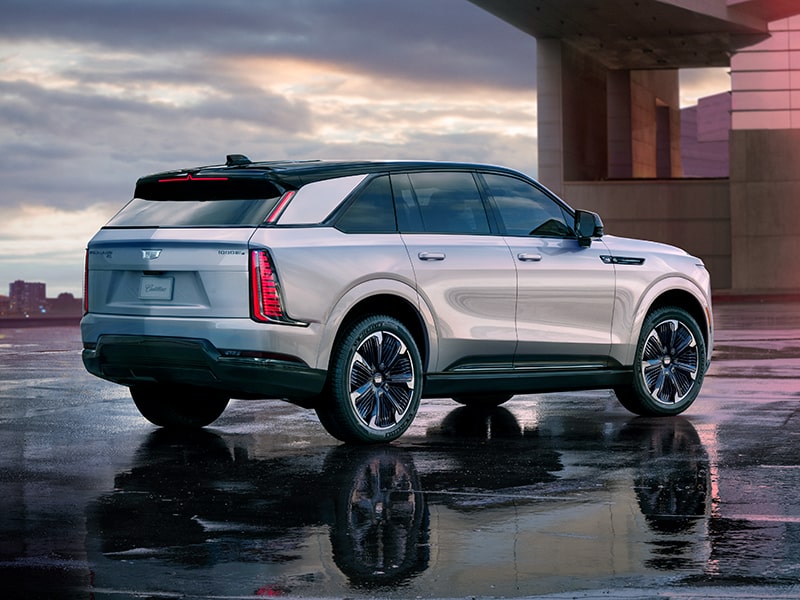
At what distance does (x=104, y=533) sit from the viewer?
6.90m

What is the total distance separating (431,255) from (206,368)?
1.81m

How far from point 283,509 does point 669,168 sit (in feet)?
249

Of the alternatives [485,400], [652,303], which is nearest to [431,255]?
[652,303]

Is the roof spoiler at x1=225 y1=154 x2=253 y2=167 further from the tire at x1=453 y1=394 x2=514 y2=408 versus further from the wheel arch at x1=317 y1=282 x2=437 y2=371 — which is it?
the tire at x1=453 y1=394 x2=514 y2=408

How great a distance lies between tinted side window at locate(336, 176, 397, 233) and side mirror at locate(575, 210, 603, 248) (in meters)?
1.69

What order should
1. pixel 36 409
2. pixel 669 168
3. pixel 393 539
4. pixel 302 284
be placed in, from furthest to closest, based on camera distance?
1. pixel 669 168
2. pixel 36 409
3. pixel 302 284
4. pixel 393 539

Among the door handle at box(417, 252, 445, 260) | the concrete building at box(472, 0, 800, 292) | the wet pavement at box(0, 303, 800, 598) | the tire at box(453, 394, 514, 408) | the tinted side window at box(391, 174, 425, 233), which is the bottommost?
the tire at box(453, 394, 514, 408)

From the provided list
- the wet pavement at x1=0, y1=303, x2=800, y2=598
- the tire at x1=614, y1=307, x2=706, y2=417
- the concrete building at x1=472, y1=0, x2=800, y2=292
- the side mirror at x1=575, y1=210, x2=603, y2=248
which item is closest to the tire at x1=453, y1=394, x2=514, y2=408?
the wet pavement at x1=0, y1=303, x2=800, y2=598

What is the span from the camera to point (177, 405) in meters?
11.4

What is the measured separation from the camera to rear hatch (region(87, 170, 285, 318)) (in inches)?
387

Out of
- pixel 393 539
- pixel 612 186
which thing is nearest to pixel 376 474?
pixel 393 539

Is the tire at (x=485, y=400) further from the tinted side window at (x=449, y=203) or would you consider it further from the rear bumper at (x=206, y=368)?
the rear bumper at (x=206, y=368)

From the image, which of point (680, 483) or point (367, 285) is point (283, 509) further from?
point (367, 285)

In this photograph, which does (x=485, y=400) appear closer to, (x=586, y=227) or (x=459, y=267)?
(x=586, y=227)
